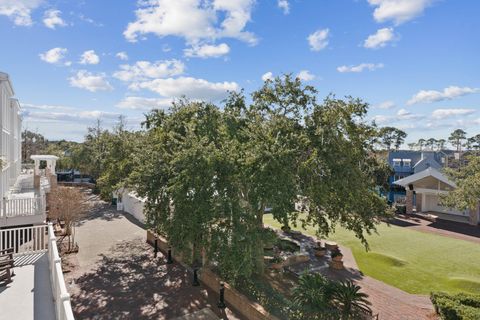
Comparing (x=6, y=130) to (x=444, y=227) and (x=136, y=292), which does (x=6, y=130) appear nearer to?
(x=136, y=292)

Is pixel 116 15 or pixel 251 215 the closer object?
pixel 251 215

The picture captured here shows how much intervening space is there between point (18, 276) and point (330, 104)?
12.1 metres

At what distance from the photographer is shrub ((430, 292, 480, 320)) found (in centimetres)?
931

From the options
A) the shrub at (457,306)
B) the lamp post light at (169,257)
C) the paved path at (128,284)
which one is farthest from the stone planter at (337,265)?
the lamp post light at (169,257)

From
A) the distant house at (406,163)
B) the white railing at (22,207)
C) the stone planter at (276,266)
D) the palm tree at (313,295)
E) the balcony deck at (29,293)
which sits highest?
the distant house at (406,163)

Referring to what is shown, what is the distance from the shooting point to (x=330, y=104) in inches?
482

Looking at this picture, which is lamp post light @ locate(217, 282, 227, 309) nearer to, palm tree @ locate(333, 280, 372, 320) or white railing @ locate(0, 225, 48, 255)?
palm tree @ locate(333, 280, 372, 320)

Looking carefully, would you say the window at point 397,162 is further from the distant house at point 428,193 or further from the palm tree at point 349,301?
the palm tree at point 349,301

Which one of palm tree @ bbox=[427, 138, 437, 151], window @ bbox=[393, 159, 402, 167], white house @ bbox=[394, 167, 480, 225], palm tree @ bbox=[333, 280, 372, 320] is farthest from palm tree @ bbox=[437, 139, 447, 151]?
palm tree @ bbox=[333, 280, 372, 320]

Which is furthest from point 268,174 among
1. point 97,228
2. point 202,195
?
point 97,228

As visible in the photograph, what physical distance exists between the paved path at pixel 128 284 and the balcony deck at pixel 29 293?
202cm

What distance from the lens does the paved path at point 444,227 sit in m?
23.4

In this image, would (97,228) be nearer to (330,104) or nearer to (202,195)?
(202,195)

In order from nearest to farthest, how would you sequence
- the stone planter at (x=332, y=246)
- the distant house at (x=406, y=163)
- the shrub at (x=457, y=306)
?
the shrub at (x=457, y=306) → the stone planter at (x=332, y=246) → the distant house at (x=406, y=163)
